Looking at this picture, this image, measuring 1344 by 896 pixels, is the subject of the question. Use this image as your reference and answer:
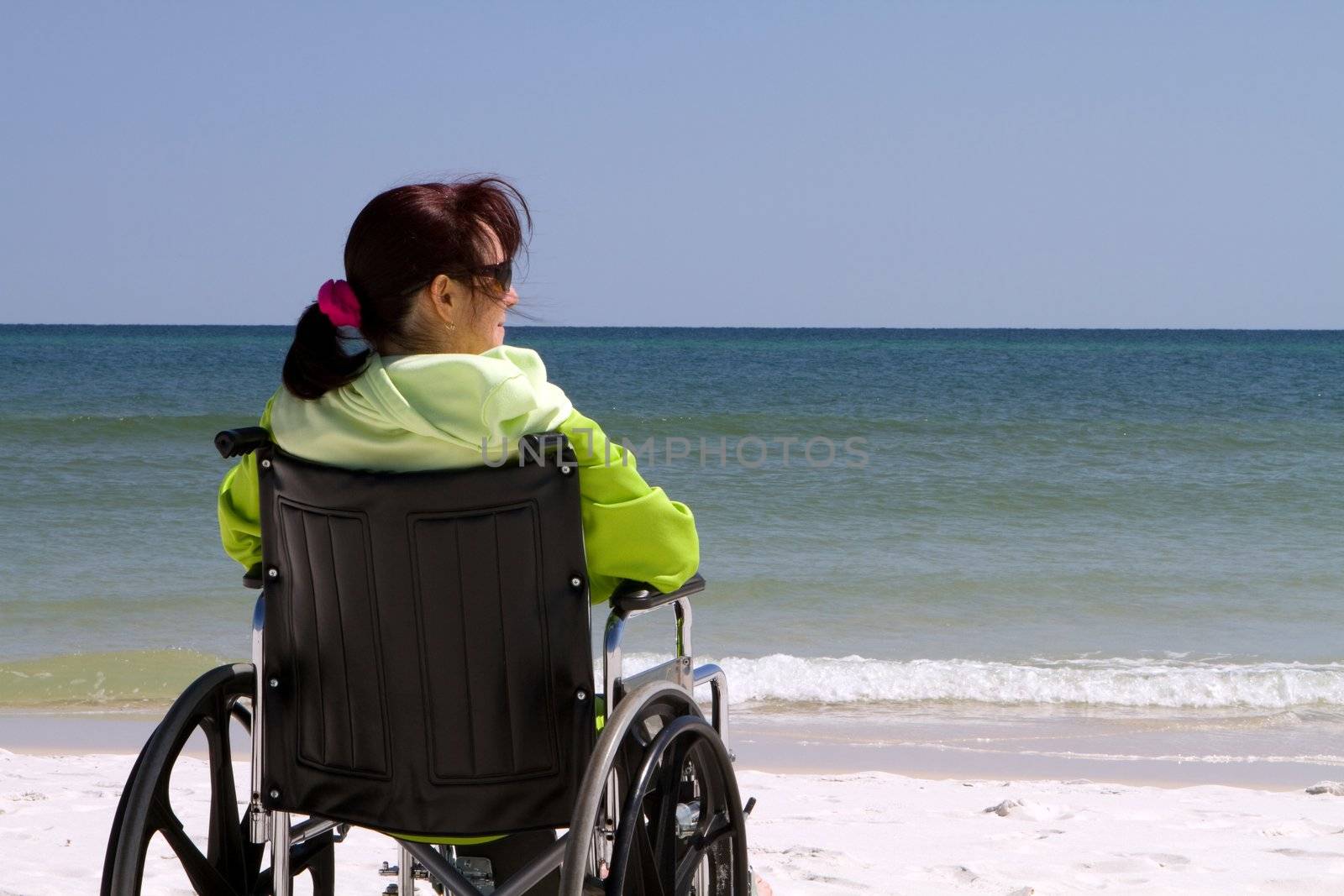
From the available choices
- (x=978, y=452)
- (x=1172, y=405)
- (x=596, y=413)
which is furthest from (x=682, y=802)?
(x=1172, y=405)

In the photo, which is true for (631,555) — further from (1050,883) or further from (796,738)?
(796,738)

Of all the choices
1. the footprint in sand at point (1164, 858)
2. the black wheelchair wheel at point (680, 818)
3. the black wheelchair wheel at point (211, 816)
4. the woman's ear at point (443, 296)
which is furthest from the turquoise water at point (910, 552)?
the woman's ear at point (443, 296)

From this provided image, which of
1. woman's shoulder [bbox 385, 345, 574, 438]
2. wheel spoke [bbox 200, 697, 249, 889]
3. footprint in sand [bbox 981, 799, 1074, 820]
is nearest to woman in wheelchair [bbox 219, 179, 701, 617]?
woman's shoulder [bbox 385, 345, 574, 438]

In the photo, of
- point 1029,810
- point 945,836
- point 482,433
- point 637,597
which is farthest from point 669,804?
point 1029,810

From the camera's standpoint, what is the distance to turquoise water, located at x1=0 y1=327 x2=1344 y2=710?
185 inches

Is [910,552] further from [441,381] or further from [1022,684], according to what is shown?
[441,381]

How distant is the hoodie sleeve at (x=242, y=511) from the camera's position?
4.79 ft

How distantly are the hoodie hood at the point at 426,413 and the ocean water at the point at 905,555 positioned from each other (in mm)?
3216

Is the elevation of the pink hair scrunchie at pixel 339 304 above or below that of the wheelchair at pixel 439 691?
above

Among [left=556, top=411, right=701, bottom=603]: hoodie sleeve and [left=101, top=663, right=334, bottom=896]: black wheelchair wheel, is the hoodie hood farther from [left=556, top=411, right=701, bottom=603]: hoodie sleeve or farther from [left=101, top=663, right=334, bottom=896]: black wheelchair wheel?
[left=101, top=663, right=334, bottom=896]: black wheelchair wheel

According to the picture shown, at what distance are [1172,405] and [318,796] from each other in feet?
61.7

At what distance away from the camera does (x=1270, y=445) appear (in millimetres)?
13258

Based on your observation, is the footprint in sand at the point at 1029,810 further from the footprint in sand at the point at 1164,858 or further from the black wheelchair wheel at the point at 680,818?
the black wheelchair wheel at the point at 680,818

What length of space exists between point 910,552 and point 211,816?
19.6ft
